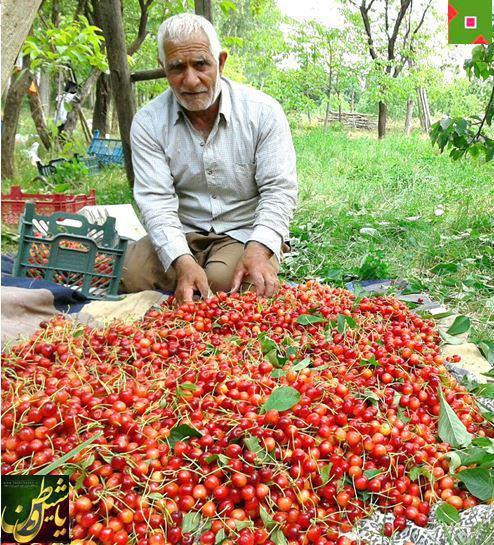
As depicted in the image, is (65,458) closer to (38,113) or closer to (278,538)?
(278,538)

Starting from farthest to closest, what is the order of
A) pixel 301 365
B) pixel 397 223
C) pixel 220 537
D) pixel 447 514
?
pixel 397 223
pixel 301 365
pixel 447 514
pixel 220 537

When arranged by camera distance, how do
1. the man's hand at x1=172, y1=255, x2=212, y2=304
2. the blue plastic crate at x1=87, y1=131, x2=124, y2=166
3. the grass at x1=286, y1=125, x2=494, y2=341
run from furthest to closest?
the blue plastic crate at x1=87, y1=131, x2=124, y2=166, the grass at x1=286, y1=125, x2=494, y2=341, the man's hand at x1=172, y1=255, x2=212, y2=304

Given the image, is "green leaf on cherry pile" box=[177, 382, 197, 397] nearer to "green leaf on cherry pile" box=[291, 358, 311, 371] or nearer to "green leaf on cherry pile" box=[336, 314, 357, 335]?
"green leaf on cherry pile" box=[291, 358, 311, 371]

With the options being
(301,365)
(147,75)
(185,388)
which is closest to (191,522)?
(185,388)

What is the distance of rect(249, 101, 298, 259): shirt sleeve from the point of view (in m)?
2.99

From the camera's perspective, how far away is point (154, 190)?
3.10 metres

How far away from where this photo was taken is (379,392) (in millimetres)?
1765

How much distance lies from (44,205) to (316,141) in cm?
807

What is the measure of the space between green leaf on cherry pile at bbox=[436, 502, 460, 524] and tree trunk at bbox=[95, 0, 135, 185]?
478 cm

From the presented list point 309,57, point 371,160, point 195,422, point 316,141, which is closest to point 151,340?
point 195,422

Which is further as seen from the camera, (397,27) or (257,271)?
(397,27)

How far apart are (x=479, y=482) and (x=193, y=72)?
216 cm

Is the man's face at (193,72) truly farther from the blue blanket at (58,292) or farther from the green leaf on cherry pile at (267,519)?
the green leaf on cherry pile at (267,519)

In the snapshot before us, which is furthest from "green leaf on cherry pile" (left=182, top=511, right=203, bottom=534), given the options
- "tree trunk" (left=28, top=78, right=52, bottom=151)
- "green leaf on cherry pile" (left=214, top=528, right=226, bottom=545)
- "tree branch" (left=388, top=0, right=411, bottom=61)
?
"tree branch" (left=388, top=0, right=411, bottom=61)
